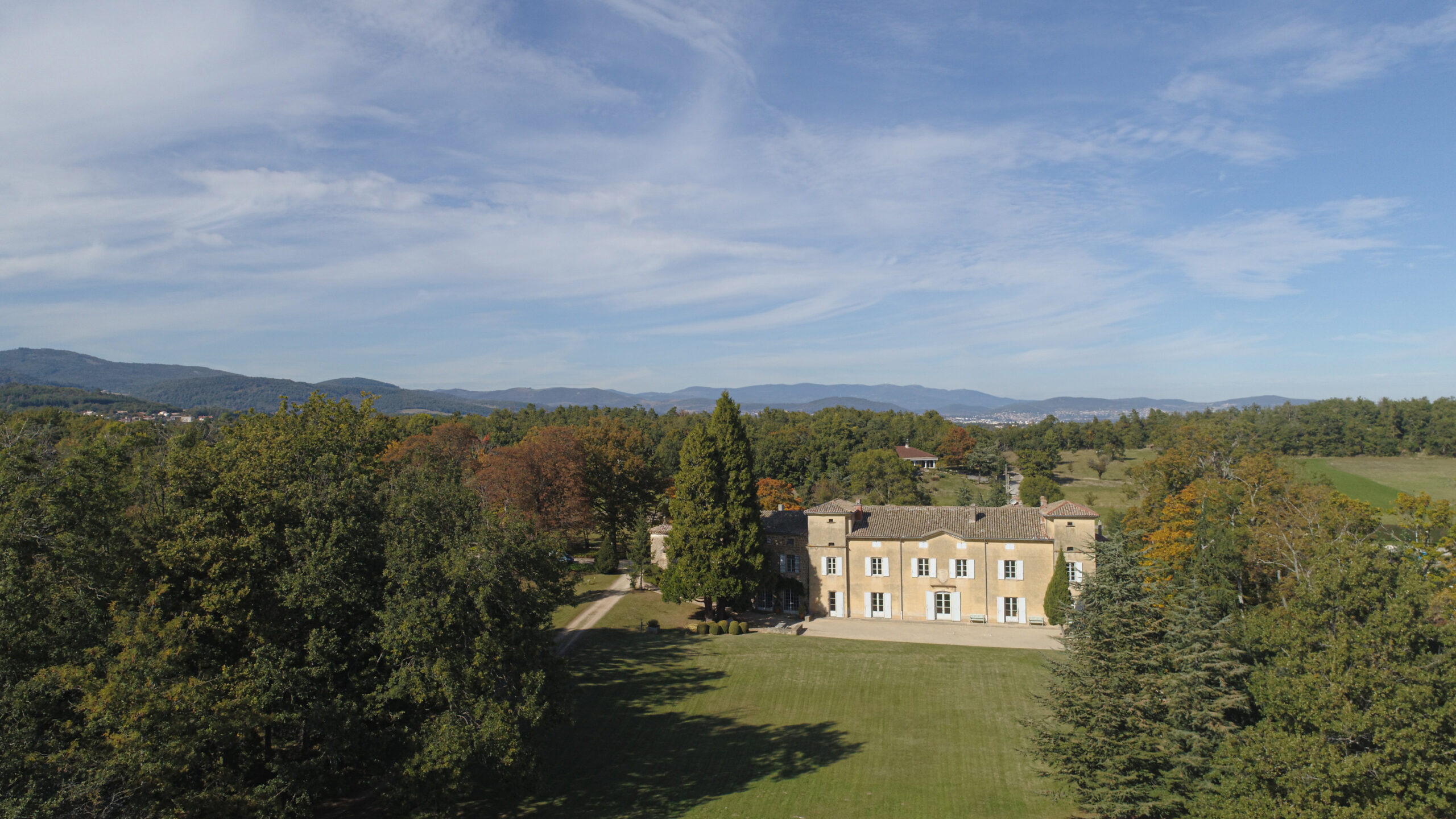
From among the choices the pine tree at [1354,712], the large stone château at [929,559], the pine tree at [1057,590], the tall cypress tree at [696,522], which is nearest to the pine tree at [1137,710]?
the pine tree at [1354,712]

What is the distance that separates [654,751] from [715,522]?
51.1 feet

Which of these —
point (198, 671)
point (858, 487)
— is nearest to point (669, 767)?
point (198, 671)

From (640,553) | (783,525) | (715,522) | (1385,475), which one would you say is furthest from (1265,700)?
(1385,475)

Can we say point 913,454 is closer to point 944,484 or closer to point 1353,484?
point 944,484

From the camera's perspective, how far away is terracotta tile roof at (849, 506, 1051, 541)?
41.5 m

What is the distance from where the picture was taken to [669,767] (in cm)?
2495

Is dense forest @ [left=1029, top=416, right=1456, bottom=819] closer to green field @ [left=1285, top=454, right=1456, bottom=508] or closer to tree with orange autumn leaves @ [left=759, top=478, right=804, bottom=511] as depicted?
tree with orange autumn leaves @ [left=759, top=478, right=804, bottom=511]

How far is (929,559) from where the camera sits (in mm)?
42594

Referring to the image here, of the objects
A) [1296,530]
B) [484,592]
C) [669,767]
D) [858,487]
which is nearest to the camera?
[484,592]

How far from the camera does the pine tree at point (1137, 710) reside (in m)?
19.1

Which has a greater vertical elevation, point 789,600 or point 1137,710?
point 1137,710

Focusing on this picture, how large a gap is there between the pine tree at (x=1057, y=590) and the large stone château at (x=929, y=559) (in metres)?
0.29

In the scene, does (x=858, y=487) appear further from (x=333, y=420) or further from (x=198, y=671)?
(x=198, y=671)

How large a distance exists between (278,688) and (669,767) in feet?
41.4
